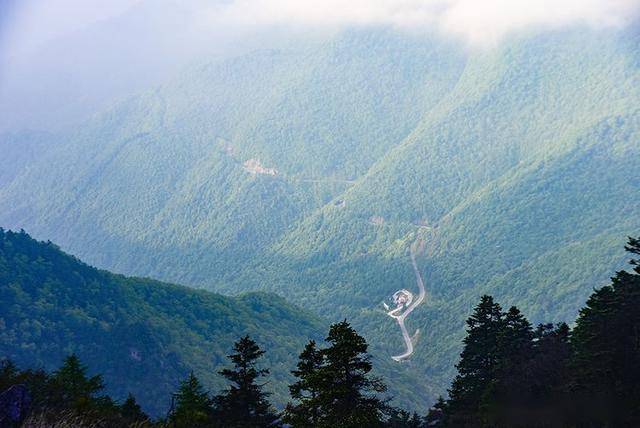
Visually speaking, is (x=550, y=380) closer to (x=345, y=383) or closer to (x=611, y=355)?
(x=611, y=355)

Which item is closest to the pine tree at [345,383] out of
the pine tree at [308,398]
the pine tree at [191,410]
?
the pine tree at [308,398]

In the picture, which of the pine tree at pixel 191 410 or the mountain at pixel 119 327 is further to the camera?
the mountain at pixel 119 327

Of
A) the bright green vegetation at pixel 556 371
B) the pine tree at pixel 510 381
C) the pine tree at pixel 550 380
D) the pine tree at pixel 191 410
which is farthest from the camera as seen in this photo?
the pine tree at pixel 510 381

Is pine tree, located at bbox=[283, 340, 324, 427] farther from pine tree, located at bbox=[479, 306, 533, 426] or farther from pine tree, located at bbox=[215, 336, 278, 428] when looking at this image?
pine tree, located at bbox=[479, 306, 533, 426]

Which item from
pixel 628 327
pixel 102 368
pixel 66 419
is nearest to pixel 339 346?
pixel 66 419

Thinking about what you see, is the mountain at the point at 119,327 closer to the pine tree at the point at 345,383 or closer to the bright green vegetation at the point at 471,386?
the bright green vegetation at the point at 471,386

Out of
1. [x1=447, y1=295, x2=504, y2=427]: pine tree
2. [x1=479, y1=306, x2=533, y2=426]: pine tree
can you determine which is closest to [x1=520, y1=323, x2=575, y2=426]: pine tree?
[x1=479, y1=306, x2=533, y2=426]: pine tree
